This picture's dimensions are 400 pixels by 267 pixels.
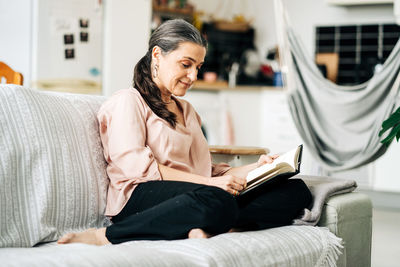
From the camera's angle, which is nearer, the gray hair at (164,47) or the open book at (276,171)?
the open book at (276,171)

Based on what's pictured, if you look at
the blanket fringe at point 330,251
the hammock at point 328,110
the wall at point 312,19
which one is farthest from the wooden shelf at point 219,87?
the blanket fringe at point 330,251

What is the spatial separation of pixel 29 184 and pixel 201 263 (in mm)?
558

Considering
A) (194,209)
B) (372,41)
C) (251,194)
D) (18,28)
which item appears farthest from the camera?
(372,41)

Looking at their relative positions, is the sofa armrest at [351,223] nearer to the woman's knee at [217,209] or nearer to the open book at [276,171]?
the open book at [276,171]

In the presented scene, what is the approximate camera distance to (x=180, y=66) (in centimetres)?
192

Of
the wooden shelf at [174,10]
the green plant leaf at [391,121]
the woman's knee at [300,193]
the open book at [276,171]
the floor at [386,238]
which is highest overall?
the wooden shelf at [174,10]

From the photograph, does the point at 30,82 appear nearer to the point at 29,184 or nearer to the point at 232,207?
the point at 29,184

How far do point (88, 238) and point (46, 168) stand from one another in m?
0.24

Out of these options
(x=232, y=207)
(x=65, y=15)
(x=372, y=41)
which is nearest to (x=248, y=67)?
(x=372, y=41)

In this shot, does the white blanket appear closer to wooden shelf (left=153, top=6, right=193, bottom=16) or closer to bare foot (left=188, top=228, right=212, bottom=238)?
bare foot (left=188, top=228, right=212, bottom=238)

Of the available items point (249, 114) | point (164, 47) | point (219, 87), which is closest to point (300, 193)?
point (164, 47)

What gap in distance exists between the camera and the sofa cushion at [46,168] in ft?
4.98

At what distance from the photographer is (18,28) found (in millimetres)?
3916

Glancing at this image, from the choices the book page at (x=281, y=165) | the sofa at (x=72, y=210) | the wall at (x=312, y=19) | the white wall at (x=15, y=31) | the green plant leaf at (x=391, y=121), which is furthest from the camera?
the wall at (x=312, y=19)
